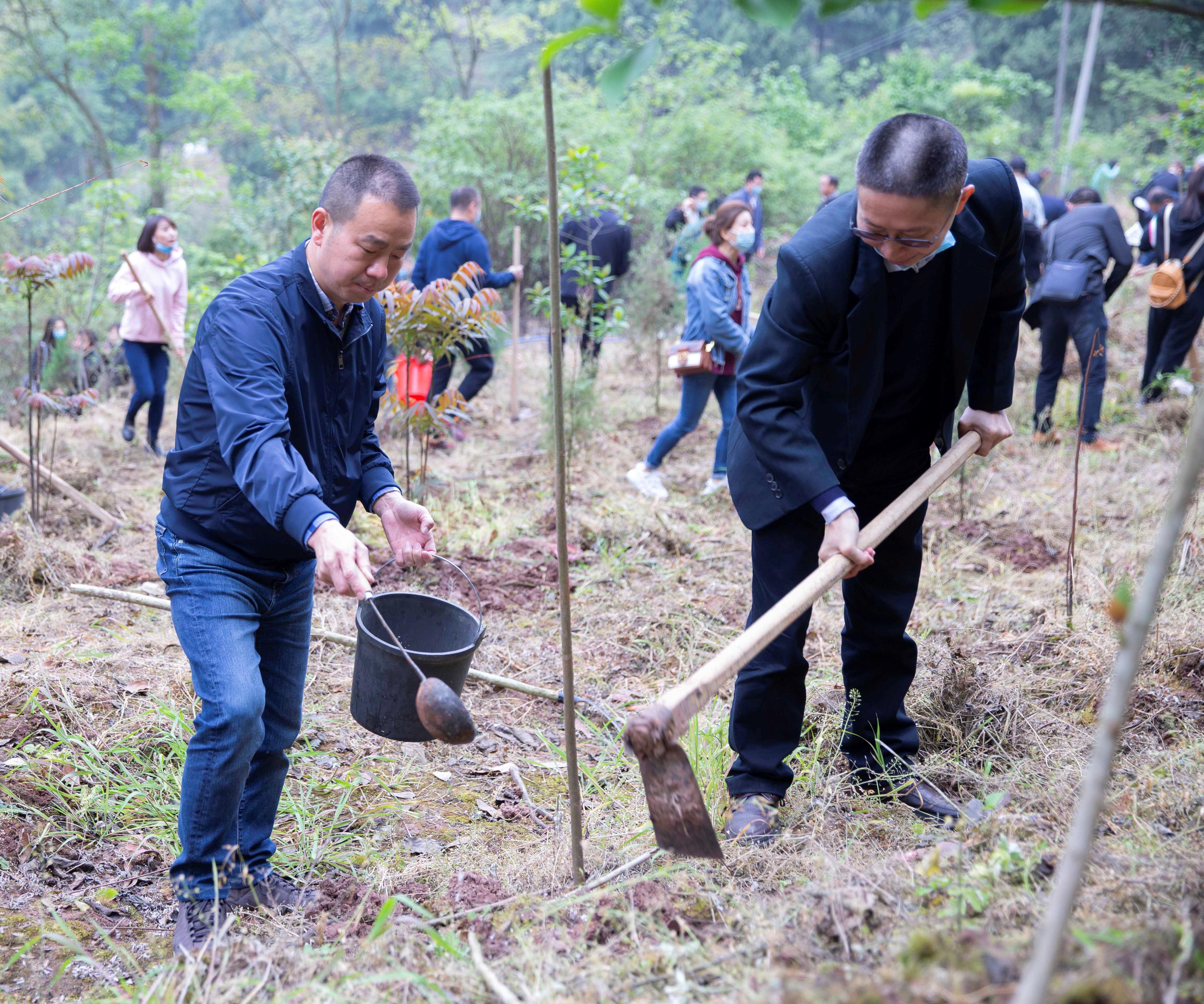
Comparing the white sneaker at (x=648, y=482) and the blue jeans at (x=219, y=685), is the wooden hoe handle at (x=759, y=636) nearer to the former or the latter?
the blue jeans at (x=219, y=685)

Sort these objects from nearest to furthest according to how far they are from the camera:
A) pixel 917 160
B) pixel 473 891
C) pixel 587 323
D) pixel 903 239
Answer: pixel 917 160, pixel 903 239, pixel 473 891, pixel 587 323

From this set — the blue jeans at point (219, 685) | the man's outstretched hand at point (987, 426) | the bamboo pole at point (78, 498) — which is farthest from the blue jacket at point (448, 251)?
the blue jeans at point (219, 685)

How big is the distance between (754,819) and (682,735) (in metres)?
0.77

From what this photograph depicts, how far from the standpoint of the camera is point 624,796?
314cm

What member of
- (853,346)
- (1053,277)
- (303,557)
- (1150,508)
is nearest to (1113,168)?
(1053,277)

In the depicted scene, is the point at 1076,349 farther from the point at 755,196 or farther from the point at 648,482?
the point at 755,196

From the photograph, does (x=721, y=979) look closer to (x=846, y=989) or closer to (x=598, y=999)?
(x=598, y=999)

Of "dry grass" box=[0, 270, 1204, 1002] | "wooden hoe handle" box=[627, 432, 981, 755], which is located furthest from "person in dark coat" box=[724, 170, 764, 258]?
"wooden hoe handle" box=[627, 432, 981, 755]

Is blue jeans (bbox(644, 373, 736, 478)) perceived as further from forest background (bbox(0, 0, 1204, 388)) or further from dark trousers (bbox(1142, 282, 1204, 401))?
dark trousers (bbox(1142, 282, 1204, 401))

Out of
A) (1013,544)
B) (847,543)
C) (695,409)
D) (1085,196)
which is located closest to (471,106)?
(1085,196)

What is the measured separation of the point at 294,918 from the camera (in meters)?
2.49

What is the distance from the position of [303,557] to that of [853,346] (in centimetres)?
150

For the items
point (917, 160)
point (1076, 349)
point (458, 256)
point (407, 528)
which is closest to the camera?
point (917, 160)

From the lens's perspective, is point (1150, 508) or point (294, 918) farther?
point (1150, 508)
